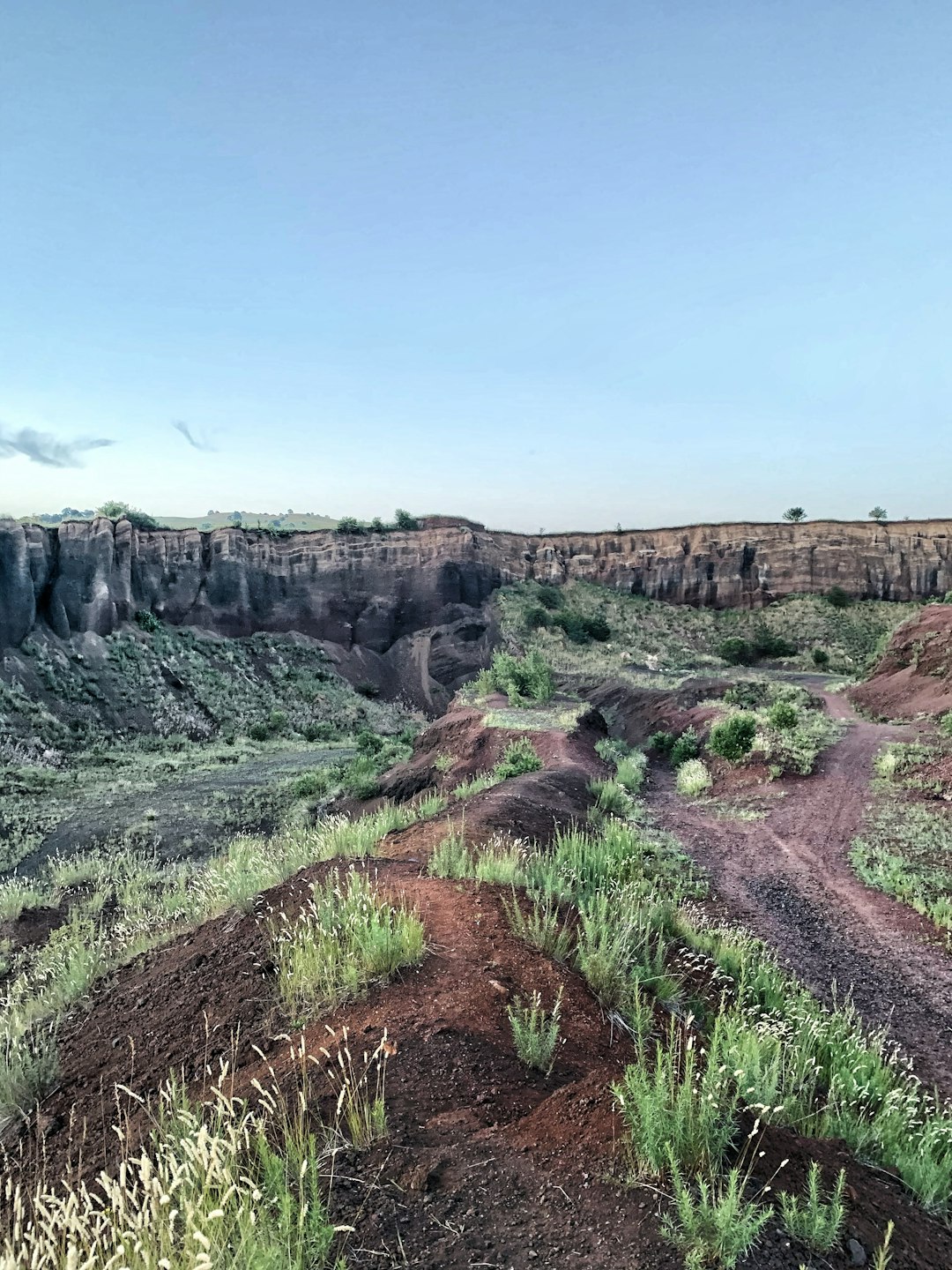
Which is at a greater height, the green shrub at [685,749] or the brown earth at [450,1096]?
the brown earth at [450,1096]

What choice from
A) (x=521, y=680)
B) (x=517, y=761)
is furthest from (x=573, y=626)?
(x=517, y=761)

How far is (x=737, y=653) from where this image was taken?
5075cm

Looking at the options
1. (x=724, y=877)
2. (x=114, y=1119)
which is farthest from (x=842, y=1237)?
(x=724, y=877)

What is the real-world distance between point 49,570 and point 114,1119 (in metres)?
35.7

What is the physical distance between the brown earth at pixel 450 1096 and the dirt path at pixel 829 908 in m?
0.27

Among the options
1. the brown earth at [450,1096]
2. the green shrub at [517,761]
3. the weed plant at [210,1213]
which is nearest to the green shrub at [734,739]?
the green shrub at [517,761]

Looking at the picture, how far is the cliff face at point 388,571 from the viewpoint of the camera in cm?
3450

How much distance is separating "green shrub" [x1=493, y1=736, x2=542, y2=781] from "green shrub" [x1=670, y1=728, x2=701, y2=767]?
16.2ft

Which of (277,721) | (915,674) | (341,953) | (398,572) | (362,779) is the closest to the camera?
(341,953)

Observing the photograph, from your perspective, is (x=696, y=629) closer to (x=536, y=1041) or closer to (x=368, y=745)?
(x=368, y=745)

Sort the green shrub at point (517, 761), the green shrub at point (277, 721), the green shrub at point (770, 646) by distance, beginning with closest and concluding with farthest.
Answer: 1. the green shrub at point (517, 761)
2. the green shrub at point (277, 721)
3. the green shrub at point (770, 646)

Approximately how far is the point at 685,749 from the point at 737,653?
111 ft

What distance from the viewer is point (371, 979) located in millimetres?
4453

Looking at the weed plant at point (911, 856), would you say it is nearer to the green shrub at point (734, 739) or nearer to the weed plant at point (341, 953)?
the green shrub at point (734, 739)
